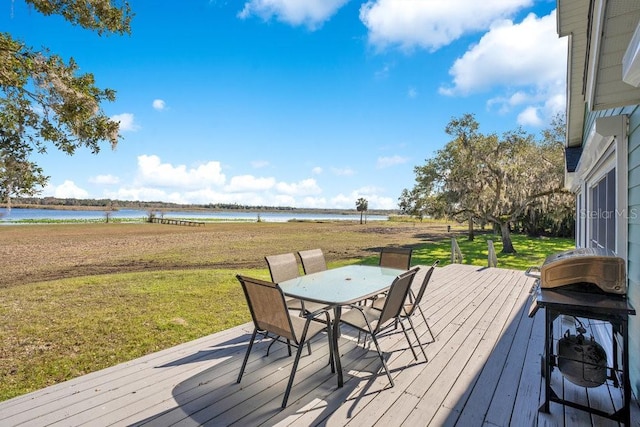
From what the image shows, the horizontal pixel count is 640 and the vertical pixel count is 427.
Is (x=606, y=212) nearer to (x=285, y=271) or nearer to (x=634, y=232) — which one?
(x=634, y=232)

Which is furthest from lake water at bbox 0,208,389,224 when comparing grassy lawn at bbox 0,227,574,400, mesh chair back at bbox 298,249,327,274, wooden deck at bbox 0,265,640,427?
wooden deck at bbox 0,265,640,427

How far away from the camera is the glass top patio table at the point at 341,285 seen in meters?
2.69

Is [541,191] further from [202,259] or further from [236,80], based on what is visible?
[202,259]

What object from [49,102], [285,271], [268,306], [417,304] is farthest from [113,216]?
[417,304]

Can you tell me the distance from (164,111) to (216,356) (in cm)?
1349

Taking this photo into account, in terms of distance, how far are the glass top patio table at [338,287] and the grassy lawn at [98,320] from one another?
6.10 ft

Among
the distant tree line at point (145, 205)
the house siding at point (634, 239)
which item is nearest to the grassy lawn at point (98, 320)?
the house siding at point (634, 239)

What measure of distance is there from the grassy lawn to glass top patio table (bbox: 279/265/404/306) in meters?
1.85

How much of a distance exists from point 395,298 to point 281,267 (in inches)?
67.5

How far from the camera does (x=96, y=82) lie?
3.56 meters

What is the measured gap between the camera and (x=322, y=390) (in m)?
2.38

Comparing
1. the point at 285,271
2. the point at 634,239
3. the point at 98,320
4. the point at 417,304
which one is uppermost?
the point at 634,239

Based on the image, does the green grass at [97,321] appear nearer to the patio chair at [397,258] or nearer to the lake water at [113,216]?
the patio chair at [397,258]

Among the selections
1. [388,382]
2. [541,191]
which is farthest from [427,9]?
[541,191]
